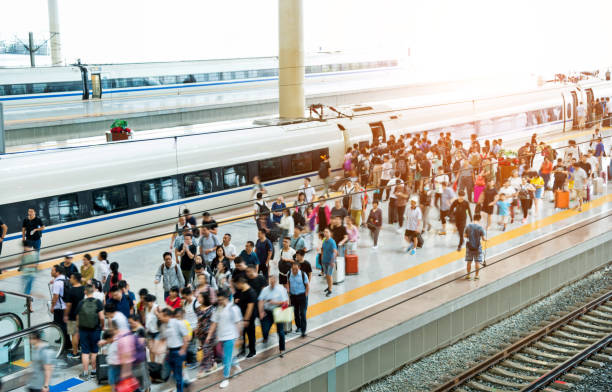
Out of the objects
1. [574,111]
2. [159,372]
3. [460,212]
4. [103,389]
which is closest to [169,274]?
[159,372]

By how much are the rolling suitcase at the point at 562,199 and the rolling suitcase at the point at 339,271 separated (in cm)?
627

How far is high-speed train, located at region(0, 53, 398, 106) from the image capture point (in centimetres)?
2722

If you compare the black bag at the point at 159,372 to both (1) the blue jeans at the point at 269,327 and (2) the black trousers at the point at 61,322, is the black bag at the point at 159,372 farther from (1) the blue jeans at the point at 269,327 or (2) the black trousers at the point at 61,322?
(1) the blue jeans at the point at 269,327

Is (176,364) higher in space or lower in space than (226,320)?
lower

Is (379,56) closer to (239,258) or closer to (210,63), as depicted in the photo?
(210,63)

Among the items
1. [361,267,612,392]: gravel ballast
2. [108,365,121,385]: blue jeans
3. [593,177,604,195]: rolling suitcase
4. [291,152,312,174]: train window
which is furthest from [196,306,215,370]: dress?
[291,152,312,174]: train window

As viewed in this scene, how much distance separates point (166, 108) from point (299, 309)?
22279 millimetres

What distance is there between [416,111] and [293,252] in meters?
17.6

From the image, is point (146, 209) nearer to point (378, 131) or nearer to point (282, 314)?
point (282, 314)

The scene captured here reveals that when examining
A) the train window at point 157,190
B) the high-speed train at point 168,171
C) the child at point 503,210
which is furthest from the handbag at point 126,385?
the train window at point 157,190

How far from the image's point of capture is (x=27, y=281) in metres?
9.73

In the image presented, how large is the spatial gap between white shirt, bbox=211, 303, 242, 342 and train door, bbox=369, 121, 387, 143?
54.5 feet

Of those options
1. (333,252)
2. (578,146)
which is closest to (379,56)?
(578,146)

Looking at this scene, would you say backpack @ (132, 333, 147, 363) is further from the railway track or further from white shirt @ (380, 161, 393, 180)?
white shirt @ (380, 161, 393, 180)
